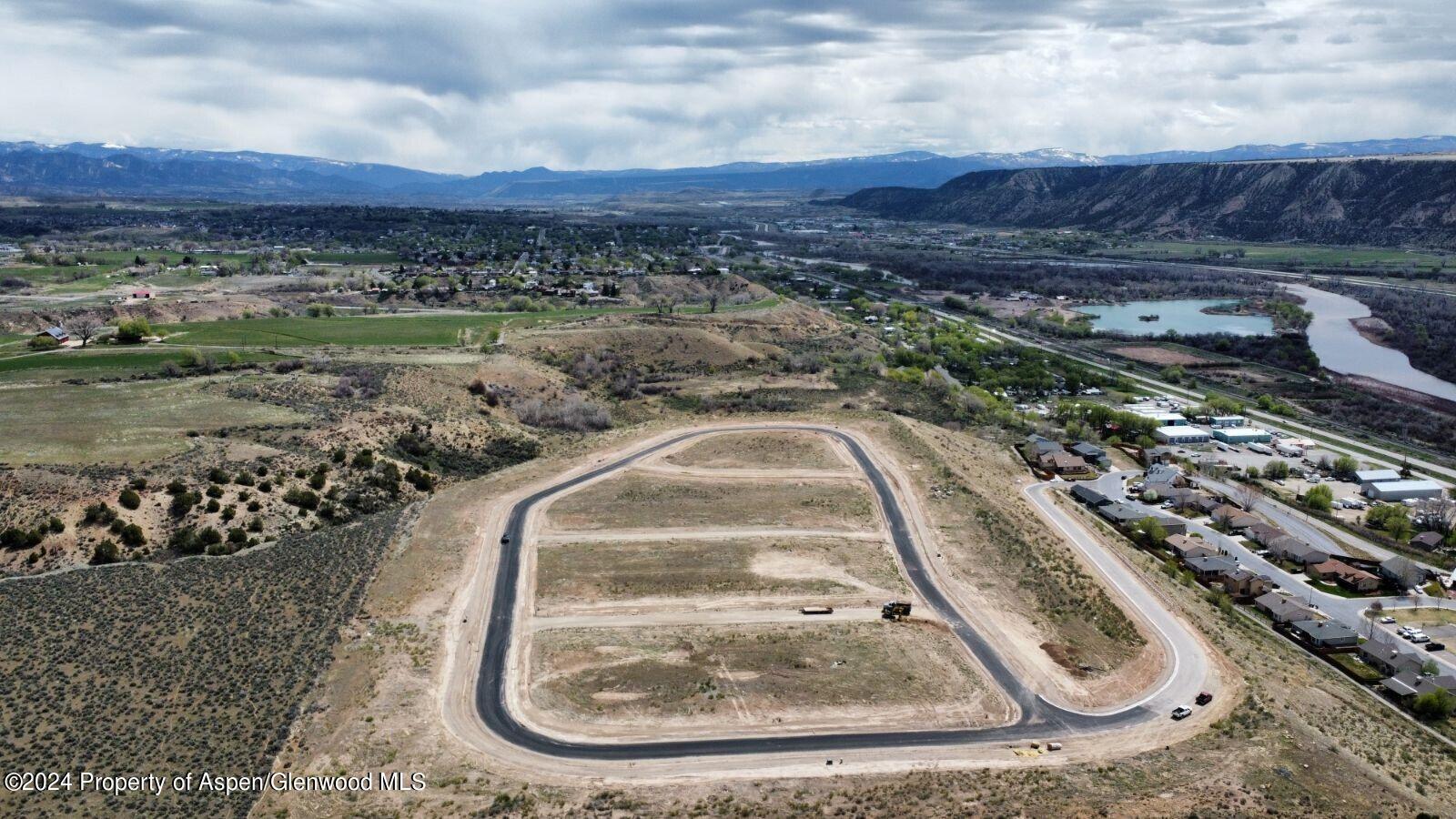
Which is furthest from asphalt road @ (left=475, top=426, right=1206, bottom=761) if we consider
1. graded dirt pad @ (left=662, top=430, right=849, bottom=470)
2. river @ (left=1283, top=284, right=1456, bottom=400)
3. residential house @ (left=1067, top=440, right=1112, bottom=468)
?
river @ (left=1283, top=284, right=1456, bottom=400)

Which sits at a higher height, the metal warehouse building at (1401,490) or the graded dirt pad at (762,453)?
the graded dirt pad at (762,453)

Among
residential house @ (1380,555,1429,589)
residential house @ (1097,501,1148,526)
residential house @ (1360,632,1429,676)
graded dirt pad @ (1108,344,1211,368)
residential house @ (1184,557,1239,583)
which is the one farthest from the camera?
graded dirt pad @ (1108,344,1211,368)

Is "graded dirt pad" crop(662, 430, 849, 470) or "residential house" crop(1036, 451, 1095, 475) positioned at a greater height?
"graded dirt pad" crop(662, 430, 849, 470)

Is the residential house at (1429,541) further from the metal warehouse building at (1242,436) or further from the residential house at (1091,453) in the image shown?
the metal warehouse building at (1242,436)

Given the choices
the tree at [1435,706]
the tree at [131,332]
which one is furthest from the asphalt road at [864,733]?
the tree at [131,332]

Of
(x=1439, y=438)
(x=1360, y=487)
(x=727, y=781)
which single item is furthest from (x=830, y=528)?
(x=1439, y=438)

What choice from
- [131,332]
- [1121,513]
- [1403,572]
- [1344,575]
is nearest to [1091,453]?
[1121,513]

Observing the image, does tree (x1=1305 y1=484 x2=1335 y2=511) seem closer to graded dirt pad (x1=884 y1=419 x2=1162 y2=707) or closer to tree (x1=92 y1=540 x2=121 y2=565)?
graded dirt pad (x1=884 y1=419 x2=1162 y2=707)
